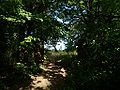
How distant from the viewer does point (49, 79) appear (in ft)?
57.2

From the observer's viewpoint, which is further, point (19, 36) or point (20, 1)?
point (19, 36)

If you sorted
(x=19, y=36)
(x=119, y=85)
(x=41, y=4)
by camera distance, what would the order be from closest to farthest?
(x=119, y=85), (x=19, y=36), (x=41, y=4)

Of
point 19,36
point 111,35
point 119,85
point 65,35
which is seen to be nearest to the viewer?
point 119,85

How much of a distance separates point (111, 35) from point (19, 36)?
644 cm

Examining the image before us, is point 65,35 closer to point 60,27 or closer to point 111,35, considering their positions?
point 60,27

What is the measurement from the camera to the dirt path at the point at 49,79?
16250mm

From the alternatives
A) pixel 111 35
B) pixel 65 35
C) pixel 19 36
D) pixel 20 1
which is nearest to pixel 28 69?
pixel 19 36

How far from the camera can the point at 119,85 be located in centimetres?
1433

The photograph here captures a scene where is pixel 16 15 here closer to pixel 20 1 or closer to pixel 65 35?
pixel 20 1

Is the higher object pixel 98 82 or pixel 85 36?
pixel 85 36

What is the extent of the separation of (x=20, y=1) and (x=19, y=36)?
3.43 meters

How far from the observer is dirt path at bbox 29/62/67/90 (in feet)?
53.3

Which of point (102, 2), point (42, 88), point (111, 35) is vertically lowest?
point (42, 88)

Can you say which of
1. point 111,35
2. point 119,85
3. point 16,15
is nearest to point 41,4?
point 16,15
